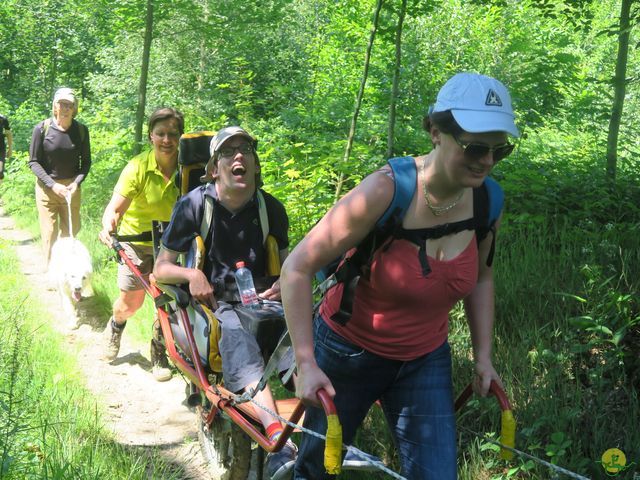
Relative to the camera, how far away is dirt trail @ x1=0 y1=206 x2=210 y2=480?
507 centimetres

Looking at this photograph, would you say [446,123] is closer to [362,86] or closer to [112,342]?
[362,86]

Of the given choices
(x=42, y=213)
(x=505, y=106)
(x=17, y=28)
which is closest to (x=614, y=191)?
(x=505, y=106)

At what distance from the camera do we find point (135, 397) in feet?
20.2

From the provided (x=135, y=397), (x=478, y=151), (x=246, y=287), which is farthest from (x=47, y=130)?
(x=478, y=151)

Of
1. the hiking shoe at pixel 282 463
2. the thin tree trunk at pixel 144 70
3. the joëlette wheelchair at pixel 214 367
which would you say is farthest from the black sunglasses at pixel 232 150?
the thin tree trunk at pixel 144 70

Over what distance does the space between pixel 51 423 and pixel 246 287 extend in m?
1.34

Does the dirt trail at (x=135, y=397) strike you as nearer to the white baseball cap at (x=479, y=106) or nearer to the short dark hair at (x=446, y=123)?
the short dark hair at (x=446, y=123)

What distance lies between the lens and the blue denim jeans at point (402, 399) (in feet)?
9.10

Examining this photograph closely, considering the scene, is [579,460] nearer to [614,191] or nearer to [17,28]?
[614,191]

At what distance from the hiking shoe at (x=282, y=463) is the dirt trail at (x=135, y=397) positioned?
1115 millimetres

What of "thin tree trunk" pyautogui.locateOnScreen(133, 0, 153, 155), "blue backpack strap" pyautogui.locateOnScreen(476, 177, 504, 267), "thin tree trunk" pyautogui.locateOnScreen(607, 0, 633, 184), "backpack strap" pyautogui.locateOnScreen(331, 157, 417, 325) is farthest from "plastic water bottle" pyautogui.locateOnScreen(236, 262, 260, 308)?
"thin tree trunk" pyautogui.locateOnScreen(133, 0, 153, 155)

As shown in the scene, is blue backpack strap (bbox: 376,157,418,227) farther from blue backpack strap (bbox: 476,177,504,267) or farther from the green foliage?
the green foliage

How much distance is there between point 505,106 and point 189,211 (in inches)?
104

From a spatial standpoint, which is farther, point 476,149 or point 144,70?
point 144,70
